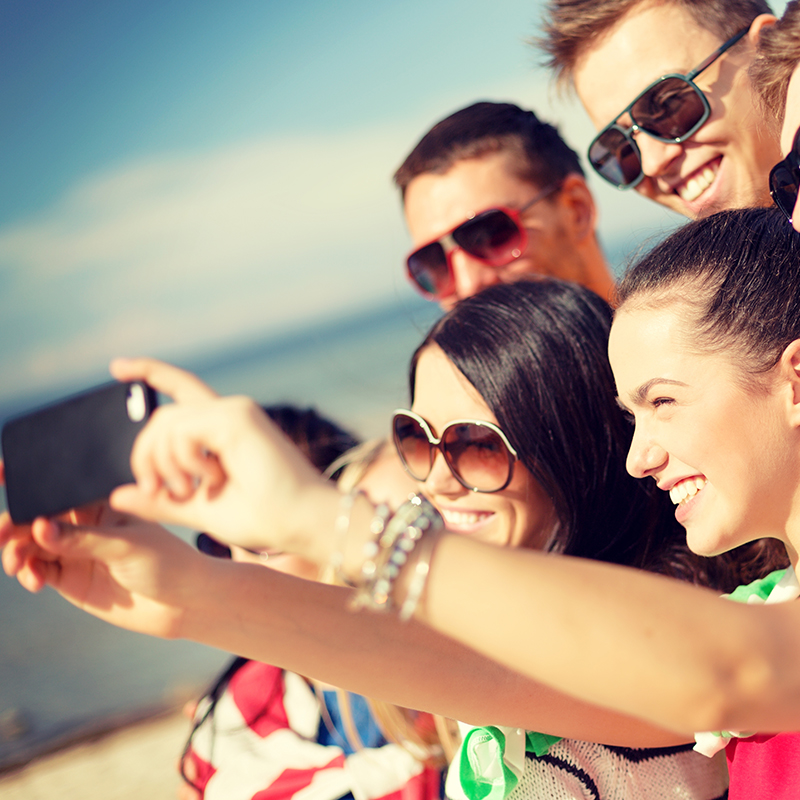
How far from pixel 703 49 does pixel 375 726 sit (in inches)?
108

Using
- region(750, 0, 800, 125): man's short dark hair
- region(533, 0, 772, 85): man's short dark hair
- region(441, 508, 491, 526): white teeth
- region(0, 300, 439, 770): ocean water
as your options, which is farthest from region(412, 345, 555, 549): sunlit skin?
region(533, 0, 772, 85): man's short dark hair

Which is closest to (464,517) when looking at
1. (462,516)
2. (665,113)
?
(462,516)

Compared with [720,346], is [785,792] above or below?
below

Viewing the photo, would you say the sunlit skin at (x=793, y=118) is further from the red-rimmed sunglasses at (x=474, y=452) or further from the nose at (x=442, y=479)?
the nose at (x=442, y=479)

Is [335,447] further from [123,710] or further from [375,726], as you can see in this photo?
[123,710]

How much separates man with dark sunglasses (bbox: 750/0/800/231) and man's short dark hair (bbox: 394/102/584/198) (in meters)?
1.73

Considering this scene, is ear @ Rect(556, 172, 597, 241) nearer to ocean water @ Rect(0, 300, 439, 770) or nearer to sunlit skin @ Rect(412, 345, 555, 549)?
ocean water @ Rect(0, 300, 439, 770)

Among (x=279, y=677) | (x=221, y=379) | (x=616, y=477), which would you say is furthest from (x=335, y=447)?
(x=221, y=379)

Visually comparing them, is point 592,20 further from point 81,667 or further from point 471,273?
point 81,667

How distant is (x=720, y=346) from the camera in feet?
5.43

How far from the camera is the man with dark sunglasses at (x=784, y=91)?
1.67m

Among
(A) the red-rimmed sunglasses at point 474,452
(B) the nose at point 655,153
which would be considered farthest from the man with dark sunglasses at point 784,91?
(A) the red-rimmed sunglasses at point 474,452

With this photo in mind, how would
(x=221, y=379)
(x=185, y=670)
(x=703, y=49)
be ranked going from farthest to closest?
1. (x=221, y=379)
2. (x=185, y=670)
3. (x=703, y=49)

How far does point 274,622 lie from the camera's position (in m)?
1.55
